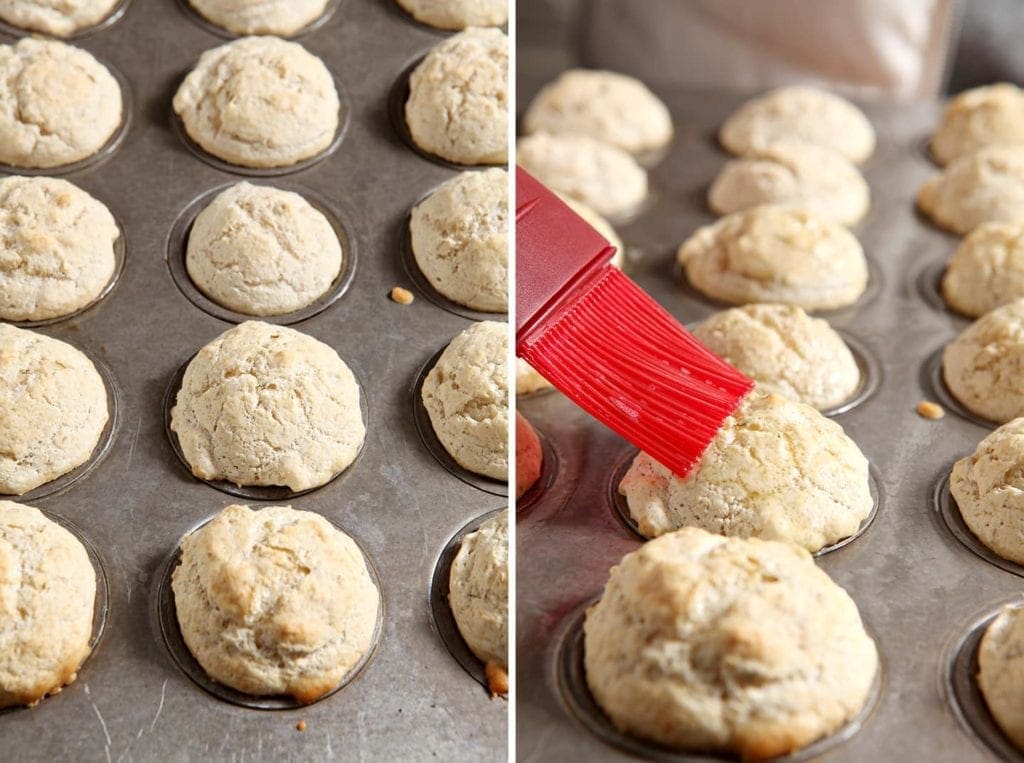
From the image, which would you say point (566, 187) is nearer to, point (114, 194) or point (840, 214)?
point (840, 214)

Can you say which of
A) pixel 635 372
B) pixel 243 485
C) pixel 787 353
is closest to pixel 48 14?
pixel 243 485

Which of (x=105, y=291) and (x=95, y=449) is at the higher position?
(x=105, y=291)

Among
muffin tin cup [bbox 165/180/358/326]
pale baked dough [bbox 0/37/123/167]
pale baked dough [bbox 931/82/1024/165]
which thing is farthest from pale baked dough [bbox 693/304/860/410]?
pale baked dough [bbox 0/37/123/167]

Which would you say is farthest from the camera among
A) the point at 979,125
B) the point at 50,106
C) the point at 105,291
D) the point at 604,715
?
the point at 979,125

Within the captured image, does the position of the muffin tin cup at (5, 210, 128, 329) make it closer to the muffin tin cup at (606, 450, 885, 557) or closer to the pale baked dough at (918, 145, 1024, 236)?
the muffin tin cup at (606, 450, 885, 557)

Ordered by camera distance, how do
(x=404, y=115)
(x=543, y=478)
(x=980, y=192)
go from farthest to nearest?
(x=980, y=192), (x=404, y=115), (x=543, y=478)

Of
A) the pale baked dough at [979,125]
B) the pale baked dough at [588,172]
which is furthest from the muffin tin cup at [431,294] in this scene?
the pale baked dough at [979,125]

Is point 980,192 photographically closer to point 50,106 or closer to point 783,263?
point 783,263
